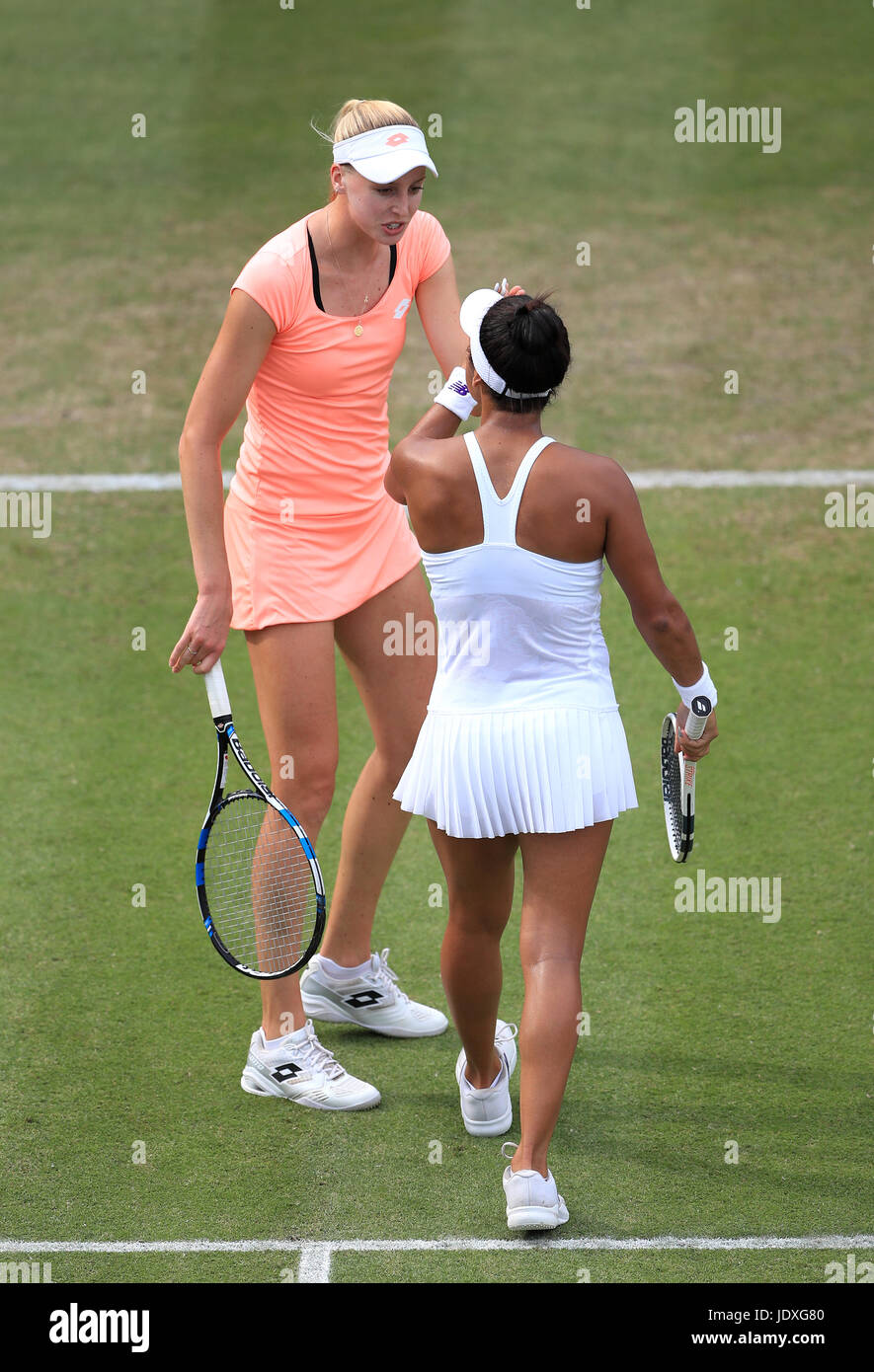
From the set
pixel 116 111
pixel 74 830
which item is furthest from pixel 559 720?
pixel 116 111

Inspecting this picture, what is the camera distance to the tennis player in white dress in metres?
3.79

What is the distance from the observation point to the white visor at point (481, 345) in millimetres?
3807

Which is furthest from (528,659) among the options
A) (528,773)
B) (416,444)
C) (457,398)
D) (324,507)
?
(324,507)

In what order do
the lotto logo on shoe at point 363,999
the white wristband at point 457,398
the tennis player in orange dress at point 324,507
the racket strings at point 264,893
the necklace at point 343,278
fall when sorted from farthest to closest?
the lotto logo on shoe at point 363,999 < the racket strings at point 264,893 < the necklace at point 343,278 < the tennis player in orange dress at point 324,507 < the white wristband at point 457,398

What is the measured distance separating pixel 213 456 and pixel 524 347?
3.26 ft

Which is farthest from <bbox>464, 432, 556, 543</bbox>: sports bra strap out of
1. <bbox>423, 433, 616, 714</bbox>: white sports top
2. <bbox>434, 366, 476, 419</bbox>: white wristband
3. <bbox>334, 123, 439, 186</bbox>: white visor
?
<bbox>334, 123, 439, 186</bbox>: white visor

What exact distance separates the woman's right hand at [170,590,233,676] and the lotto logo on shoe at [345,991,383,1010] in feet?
3.99

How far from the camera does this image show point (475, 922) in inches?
163

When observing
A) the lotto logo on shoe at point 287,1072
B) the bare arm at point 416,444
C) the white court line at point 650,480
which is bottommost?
the lotto logo on shoe at point 287,1072

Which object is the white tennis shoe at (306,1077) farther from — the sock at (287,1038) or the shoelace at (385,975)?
the shoelace at (385,975)

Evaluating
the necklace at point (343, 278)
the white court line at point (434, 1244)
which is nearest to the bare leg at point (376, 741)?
the necklace at point (343, 278)

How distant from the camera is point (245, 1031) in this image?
4.95 meters

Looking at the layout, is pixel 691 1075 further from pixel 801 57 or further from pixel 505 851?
pixel 801 57

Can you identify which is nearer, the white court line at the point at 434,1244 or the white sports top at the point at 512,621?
the white sports top at the point at 512,621
